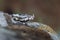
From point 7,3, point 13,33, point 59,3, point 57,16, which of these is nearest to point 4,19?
point 13,33

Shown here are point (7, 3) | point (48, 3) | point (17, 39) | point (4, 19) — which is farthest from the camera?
point (48, 3)

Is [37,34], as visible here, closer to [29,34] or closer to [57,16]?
[29,34]

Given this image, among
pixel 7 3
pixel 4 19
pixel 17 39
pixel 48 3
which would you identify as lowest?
pixel 17 39

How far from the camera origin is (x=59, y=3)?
143 centimetres

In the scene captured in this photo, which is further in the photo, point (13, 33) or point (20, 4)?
point (20, 4)

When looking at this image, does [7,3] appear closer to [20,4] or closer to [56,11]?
[20,4]

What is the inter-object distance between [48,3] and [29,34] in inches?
35.3

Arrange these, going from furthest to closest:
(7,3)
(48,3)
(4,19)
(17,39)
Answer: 1. (48,3)
2. (7,3)
3. (4,19)
4. (17,39)

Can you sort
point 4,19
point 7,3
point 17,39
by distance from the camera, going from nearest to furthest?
point 17,39
point 4,19
point 7,3

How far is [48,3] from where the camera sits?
53.5 inches

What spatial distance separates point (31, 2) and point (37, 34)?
0.85 meters

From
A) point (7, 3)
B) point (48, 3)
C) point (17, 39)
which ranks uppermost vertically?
point (48, 3)

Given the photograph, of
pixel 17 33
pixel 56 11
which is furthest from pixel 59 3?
pixel 17 33

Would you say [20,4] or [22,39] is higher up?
[20,4]
